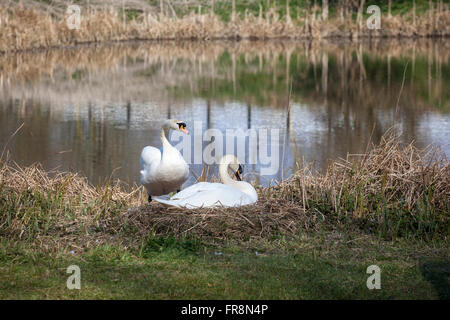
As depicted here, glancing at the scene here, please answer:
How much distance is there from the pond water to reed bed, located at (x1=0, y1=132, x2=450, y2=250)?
0.80 m

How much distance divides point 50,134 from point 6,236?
29.8 feet

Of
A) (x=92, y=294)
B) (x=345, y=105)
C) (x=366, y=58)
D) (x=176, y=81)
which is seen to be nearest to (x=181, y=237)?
(x=92, y=294)

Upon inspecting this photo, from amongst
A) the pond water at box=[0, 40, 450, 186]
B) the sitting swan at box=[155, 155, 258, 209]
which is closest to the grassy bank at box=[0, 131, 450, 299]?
the sitting swan at box=[155, 155, 258, 209]

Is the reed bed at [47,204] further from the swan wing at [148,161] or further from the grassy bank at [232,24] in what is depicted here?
the grassy bank at [232,24]

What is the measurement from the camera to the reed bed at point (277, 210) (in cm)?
712

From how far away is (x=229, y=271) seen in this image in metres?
6.16

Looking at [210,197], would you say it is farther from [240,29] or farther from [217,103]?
[240,29]

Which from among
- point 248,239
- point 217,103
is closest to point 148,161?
point 248,239

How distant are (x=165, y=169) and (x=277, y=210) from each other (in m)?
1.70

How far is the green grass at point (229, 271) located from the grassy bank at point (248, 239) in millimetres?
11

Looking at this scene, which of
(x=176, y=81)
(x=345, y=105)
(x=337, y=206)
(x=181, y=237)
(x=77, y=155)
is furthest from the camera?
(x=176, y=81)

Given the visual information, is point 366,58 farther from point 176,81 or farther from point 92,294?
point 92,294

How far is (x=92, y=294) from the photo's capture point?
559 cm

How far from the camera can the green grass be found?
5648 mm
